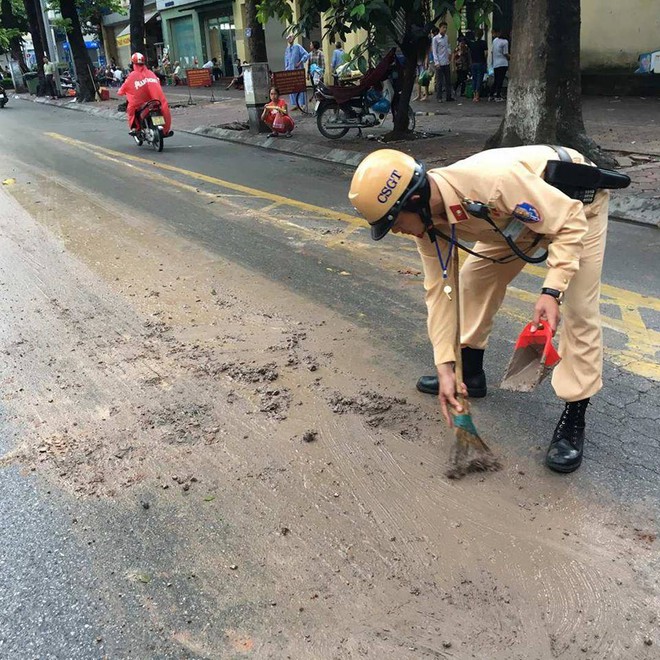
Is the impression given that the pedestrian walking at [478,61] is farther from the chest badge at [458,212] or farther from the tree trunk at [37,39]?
the tree trunk at [37,39]

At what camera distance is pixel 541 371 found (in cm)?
258

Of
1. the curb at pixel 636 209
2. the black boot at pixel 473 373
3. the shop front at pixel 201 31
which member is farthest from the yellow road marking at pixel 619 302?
the shop front at pixel 201 31

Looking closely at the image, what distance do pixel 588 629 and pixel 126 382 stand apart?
2745mm

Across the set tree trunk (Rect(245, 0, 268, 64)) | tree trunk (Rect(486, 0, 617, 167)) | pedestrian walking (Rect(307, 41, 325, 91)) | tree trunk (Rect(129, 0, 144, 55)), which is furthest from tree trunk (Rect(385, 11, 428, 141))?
tree trunk (Rect(129, 0, 144, 55))

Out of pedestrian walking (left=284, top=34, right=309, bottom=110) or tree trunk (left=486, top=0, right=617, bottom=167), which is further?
pedestrian walking (left=284, top=34, right=309, bottom=110)

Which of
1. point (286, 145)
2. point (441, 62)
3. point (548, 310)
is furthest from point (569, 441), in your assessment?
point (441, 62)

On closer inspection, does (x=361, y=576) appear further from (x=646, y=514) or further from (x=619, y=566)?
(x=646, y=514)

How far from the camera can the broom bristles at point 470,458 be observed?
290 centimetres

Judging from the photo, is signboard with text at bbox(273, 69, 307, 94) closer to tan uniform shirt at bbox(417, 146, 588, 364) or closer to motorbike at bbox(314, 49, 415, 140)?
motorbike at bbox(314, 49, 415, 140)

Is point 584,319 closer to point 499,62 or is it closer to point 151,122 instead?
point 151,122

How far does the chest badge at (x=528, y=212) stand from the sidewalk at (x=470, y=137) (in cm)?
476

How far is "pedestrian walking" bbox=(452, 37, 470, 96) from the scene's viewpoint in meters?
17.9

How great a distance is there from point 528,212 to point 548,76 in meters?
6.60

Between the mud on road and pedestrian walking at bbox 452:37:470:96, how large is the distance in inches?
604
